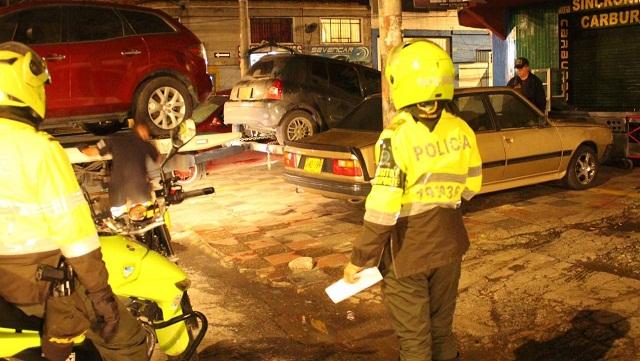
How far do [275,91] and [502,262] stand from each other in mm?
6249

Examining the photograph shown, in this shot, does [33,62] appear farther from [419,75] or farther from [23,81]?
[419,75]

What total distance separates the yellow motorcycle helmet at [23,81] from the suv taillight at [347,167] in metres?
4.53

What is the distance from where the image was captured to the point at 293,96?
36.8 feet

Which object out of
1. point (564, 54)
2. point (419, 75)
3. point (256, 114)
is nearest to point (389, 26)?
point (419, 75)

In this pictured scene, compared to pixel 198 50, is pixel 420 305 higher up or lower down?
lower down

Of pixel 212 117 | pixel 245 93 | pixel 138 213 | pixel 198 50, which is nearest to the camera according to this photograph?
pixel 138 213

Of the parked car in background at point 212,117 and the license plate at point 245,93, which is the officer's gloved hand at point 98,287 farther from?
the parked car in background at point 212,117

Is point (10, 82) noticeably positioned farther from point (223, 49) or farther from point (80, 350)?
point (223, 49)

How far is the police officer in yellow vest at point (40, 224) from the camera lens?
2328mm

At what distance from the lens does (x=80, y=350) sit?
9.36 feet

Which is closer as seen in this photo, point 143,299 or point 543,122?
point 143,299

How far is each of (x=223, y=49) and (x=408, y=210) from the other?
24221 mm

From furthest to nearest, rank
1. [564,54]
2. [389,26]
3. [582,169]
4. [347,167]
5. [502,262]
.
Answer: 1. [564,54]
2. [582,169]
3. [347,167]
4. [389,26]
5. [502,262]

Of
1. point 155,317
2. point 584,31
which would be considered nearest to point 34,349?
point 155,317
